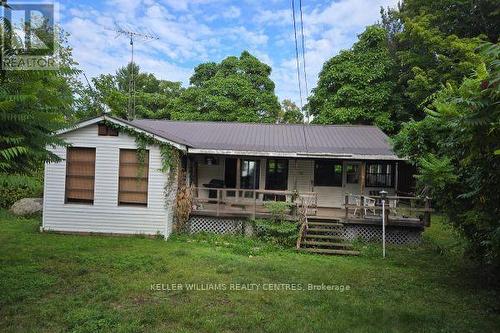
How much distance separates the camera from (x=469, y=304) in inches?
246

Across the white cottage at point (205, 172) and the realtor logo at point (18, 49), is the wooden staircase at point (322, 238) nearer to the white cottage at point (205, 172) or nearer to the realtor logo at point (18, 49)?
the white cottage at point (205, 172)

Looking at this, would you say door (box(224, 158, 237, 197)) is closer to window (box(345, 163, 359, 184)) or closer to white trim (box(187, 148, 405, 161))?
white trim (box(187, 148, 405, 161))

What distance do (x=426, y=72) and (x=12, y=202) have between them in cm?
2345

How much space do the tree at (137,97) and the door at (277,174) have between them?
15810 millimetres

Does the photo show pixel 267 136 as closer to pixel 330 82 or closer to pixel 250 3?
pixel 250 3

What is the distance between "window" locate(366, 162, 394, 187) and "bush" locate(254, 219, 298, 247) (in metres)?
5.55

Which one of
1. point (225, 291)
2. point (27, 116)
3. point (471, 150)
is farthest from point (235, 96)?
point (471, 150)

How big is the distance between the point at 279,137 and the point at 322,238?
6.03m

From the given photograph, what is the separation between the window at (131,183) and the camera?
1144 cm

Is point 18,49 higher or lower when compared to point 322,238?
higher

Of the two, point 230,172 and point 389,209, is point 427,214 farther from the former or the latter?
point 230,172

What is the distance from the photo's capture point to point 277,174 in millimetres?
15188

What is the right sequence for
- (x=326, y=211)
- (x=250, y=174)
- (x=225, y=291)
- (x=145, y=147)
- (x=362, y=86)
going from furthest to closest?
1. (x=362, y=86)
2. (x=250, y=174)
3. (x=326, y=211)
4. (x=145, y=147)
5. (x=225, y=291)

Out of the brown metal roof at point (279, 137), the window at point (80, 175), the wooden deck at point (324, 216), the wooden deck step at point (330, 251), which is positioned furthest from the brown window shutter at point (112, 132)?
the wooden deck step at point (330, 251)
